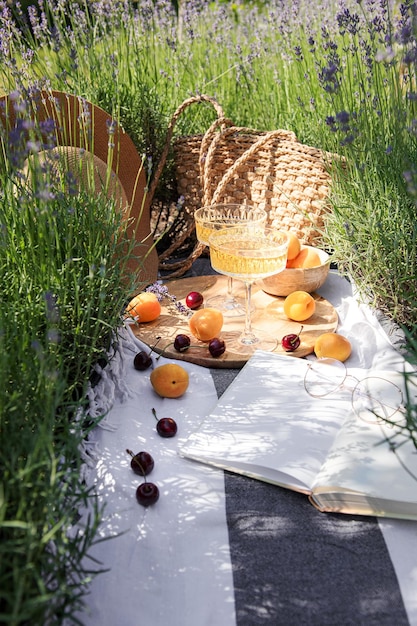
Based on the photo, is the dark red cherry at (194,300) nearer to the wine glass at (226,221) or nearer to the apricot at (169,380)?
the wine glass at (226,221)

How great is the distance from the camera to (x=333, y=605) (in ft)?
3.50

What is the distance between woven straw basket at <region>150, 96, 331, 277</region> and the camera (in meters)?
2.19

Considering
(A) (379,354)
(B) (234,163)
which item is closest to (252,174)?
(B) (234,163)

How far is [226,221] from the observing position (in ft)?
7.20

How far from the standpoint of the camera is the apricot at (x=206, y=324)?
1.82 meters

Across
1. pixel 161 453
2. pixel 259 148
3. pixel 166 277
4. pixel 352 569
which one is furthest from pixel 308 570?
pixel 259 148

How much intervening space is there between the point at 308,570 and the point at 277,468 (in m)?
0.22

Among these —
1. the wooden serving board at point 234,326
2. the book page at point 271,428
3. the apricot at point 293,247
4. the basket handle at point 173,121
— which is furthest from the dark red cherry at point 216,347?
the basket handle at point 173,121

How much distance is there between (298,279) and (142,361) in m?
0.62

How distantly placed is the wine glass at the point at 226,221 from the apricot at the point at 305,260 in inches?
6.4

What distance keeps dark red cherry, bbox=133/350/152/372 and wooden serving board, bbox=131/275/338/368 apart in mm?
57

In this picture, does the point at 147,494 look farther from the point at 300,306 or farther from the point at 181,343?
the point at 300,306

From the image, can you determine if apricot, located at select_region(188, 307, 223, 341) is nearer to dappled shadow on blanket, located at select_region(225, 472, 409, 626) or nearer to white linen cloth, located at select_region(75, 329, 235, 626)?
white linen cloth, located at select_region(75, 329, 235, 626)

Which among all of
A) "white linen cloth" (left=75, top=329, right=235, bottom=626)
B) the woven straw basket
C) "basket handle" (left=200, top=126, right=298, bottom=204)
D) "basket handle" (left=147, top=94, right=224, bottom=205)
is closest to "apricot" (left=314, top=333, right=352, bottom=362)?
"white linen cloth" (left=75, top=329, right=235, bottom=626)
